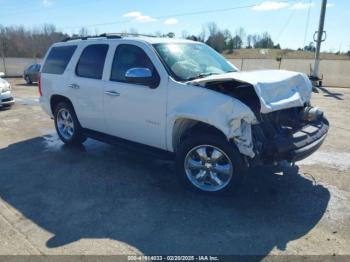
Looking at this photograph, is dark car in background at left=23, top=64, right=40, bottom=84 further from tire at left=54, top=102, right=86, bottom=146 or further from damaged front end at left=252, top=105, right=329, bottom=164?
damaged front end at left=252, top=105, right=329, bottom=164

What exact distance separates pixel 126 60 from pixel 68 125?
2.21 meters

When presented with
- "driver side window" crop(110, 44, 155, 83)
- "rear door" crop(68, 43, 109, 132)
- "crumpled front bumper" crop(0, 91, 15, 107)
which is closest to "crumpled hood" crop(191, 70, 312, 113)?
"driver side window" crop(110, 44, 155, 83)

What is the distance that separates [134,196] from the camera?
441 cm

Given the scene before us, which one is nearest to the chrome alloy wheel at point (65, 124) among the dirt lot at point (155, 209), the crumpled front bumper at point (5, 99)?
the dirt lot at point (155, 209)

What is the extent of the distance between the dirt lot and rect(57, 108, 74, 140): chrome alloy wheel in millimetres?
590

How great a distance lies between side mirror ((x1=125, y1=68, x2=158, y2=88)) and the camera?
445 centimetres

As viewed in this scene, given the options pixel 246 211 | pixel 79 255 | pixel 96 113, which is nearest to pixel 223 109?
pixel 246 211

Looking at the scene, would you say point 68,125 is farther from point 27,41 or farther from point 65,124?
point 27,41

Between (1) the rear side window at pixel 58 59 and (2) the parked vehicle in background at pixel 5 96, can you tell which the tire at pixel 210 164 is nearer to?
(1) the rear side window at pixel 58 59

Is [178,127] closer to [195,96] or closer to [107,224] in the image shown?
[195,96]

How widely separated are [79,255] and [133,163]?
2.57 meters

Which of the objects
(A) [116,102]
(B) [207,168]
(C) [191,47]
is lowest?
(B) [207,168]

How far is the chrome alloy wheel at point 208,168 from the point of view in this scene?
419 cm

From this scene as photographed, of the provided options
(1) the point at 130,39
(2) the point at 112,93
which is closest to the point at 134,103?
(2) the point at 112,93
